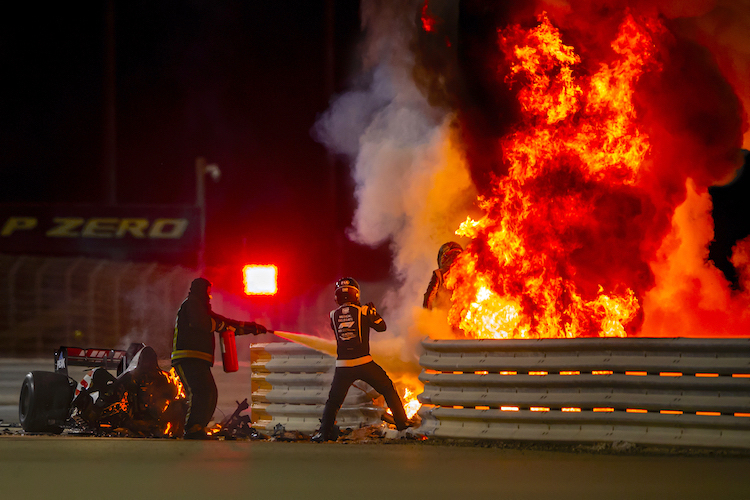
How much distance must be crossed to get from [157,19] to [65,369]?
18.4m

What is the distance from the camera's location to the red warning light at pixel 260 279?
1434cm

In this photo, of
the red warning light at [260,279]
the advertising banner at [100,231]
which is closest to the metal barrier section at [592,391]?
the red warning light at [260,279]

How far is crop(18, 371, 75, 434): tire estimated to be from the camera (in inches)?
425

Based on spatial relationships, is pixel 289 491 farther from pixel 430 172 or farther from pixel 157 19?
pixel 157 19

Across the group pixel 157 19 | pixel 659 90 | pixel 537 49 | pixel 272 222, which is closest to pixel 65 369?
pixel 537 49

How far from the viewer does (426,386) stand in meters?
9.08

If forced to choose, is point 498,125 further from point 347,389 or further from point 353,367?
point 347,389

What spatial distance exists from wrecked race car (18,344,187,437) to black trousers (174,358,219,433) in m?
0.66

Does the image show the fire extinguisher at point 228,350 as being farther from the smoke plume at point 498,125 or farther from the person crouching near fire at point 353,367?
the smoke plume at point 498,125

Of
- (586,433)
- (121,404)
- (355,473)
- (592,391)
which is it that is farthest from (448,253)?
(355,473)

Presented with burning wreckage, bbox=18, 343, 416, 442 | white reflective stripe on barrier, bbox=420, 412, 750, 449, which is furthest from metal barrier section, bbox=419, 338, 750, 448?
burning wreckage, bbox=18, 343, 416, 442

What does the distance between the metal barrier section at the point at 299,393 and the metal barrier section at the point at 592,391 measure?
4.35ft

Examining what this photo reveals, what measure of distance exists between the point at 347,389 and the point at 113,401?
9.88 feet

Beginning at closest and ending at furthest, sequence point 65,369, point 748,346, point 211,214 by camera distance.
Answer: point 748,346 → point 65,369 → point 211,214
